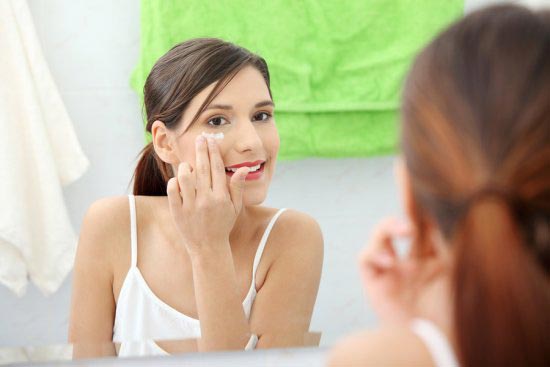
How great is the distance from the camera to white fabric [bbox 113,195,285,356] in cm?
84

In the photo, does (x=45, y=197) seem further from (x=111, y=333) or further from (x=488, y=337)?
(x=488, y=337)

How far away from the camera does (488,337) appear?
1.44 ft

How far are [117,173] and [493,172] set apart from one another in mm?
548

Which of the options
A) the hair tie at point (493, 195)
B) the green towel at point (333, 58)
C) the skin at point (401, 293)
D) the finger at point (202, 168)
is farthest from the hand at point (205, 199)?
the hair tie at point (493, 195)

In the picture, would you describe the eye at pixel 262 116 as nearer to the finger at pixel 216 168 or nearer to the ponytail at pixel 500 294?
the finger at pixel 216 168

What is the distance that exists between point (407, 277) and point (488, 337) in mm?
139

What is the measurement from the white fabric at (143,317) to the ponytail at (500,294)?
0.44 metres

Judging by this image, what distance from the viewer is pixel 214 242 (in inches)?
32.5

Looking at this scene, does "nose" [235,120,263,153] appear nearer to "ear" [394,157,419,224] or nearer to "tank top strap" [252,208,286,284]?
"tank top strap" [252,208,286,284]

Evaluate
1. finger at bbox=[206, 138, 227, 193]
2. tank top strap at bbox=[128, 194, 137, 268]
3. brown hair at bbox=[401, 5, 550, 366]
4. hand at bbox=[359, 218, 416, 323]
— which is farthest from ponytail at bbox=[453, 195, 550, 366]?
tank top strap at bbox=[128, 194, 137, 268]

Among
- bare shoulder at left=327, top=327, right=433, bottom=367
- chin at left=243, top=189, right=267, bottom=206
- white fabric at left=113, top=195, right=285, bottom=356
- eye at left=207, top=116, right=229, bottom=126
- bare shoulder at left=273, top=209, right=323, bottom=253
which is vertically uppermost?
eye at left=207, top=116, right=229, bottom=126

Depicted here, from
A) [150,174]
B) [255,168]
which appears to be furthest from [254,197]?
[150,174]

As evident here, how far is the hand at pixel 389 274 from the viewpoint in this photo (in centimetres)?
56

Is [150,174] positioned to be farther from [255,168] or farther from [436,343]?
[436,343]
